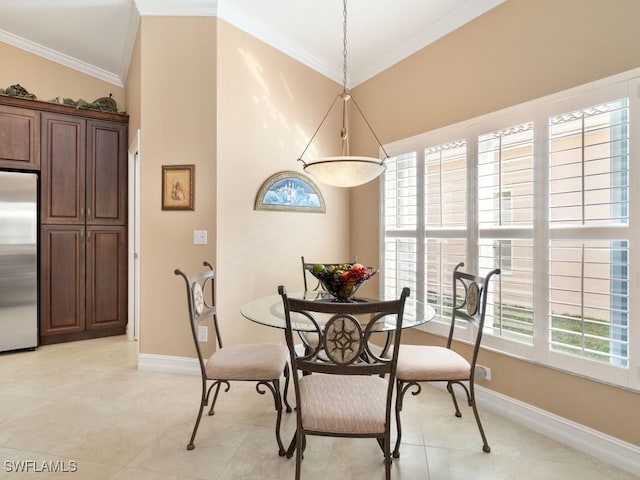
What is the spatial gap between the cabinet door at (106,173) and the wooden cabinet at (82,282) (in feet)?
0.53

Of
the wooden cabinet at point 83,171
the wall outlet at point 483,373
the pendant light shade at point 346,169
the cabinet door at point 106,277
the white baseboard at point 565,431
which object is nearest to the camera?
the white baseboard at point 565,431

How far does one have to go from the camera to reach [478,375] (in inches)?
98.7

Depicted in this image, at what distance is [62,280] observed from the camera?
3768mm

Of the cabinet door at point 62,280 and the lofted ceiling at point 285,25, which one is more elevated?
the lofted ceiling at point 285,25

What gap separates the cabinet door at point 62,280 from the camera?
3.68 meters

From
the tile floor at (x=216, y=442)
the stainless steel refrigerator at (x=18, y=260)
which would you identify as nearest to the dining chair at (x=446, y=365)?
the tile floor at (x=216, y=442)

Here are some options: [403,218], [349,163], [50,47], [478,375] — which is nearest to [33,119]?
[50,47]

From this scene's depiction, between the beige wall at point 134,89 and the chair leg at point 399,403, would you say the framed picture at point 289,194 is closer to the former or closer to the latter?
the beige wall at point 134,89

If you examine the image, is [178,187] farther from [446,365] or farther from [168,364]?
[446,365]

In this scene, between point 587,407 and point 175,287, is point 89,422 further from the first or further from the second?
point 587,407

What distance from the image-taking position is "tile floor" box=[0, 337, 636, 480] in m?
1.79

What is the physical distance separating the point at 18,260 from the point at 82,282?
0.61 m

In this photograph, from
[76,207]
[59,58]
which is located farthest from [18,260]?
[59,58]

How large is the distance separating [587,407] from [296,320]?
1.77m
